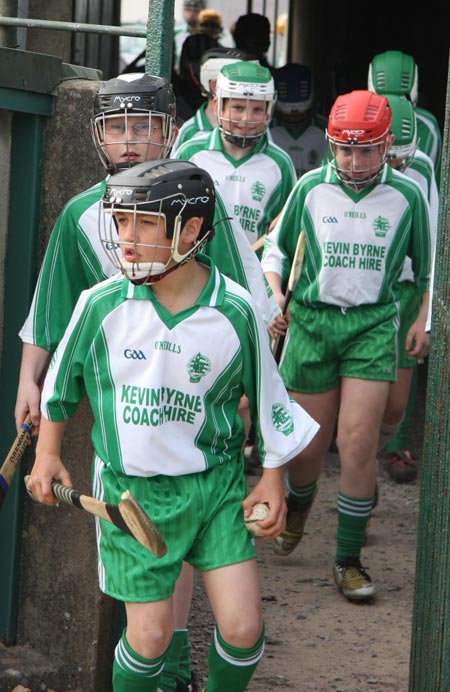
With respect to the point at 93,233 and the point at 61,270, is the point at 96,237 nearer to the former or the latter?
the point at 93,233

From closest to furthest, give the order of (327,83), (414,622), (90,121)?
(414,622), (90,121), (327,83)

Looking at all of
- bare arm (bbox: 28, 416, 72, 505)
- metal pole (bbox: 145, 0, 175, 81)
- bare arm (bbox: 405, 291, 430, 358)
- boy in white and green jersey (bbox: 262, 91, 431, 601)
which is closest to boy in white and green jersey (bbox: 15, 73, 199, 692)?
metal pole (bbox: 145, 0, 175, 81)

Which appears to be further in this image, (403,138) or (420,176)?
(420,176)

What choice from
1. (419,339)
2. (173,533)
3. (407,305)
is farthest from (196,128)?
(173,533)

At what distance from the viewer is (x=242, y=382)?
3912 mm

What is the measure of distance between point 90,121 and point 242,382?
111cm

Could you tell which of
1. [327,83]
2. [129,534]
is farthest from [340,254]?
[327,83]

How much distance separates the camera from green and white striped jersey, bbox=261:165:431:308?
577 cm

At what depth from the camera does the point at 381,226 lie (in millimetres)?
5762

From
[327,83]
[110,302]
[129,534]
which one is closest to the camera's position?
[129,534]

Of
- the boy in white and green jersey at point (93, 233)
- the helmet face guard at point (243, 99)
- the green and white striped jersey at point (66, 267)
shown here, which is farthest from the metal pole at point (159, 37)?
the helmet face guard at point (243, 99)

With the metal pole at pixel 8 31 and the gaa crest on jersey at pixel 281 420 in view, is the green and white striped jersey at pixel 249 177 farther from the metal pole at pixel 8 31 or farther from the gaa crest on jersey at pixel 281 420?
the gaa crest on jersey at pixel 281 420

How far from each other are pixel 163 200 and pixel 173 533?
3.04ft

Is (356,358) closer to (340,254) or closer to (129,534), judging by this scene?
(340,254)
